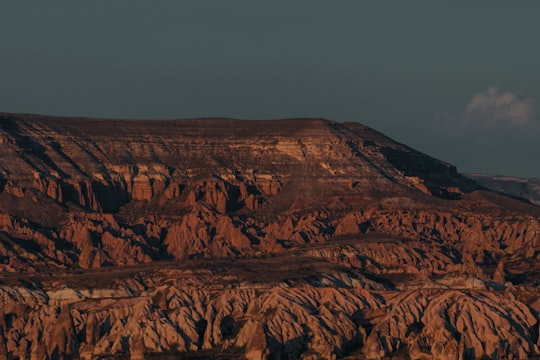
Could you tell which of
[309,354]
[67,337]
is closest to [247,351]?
[309,354]

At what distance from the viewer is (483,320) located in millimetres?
191625

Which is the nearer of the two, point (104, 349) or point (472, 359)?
point (472, 359)

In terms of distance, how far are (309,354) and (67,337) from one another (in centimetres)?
2331

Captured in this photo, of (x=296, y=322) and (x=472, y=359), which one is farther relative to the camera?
(x=296, y=322)

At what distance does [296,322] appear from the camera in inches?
7731

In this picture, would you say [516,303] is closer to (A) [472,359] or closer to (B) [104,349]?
(A) [472,359]

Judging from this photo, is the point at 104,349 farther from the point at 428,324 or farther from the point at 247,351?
the point at 428,324

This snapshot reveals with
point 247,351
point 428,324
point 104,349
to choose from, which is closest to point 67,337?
point 104,349

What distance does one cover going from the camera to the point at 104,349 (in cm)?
19475

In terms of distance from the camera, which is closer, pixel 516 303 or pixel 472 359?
pixel 472 359

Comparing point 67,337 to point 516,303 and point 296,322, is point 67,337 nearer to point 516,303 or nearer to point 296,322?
point 296,322

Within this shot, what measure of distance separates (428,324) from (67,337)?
1282 inches

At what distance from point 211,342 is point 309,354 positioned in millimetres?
11812

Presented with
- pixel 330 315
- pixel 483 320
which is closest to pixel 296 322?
pixel 330 315
